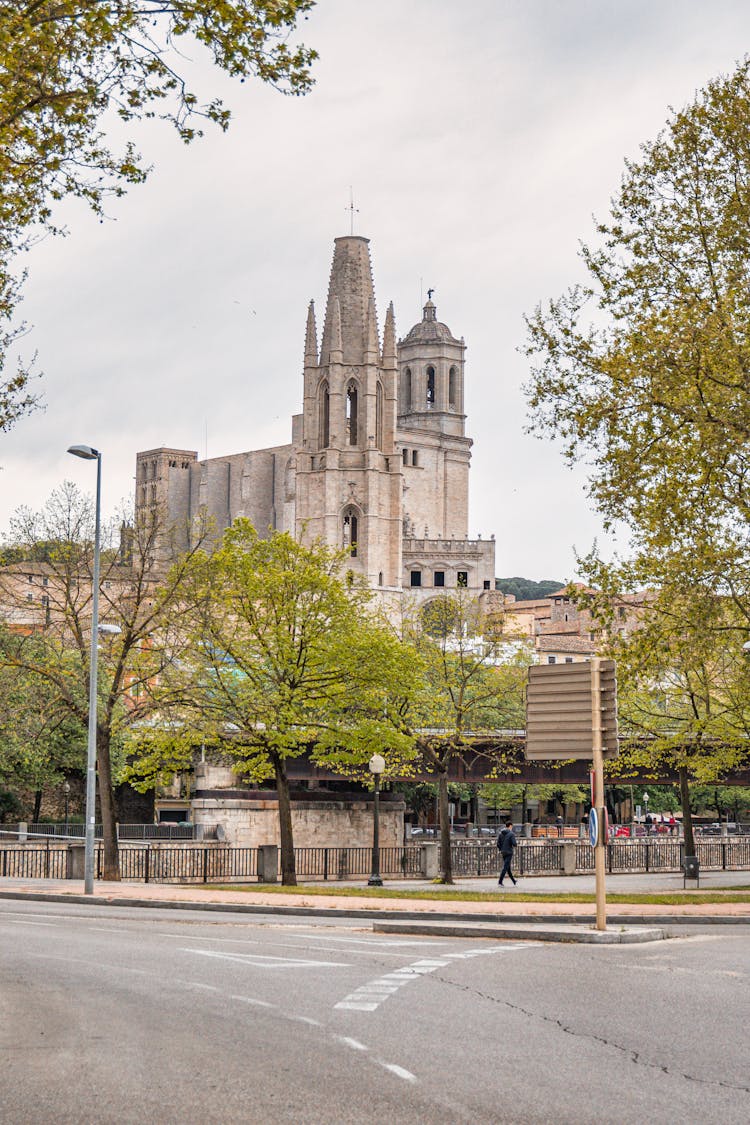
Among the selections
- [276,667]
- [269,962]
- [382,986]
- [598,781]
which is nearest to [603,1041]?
[382,986]

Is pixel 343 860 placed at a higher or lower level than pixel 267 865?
lower

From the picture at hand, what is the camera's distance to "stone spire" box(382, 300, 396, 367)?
458 ft

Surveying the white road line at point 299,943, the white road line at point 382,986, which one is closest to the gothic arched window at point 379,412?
the white road line at point 299,943

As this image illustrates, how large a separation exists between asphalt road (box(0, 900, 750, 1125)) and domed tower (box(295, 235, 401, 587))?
11751 cm

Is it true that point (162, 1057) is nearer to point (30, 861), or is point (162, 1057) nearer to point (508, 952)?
point (508, 952)

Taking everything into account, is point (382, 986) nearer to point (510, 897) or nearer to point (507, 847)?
point (510, 897)

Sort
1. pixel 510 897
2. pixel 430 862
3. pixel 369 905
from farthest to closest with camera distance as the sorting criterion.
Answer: pixel 430 862 < pixel 510 897 < pixel 369 905

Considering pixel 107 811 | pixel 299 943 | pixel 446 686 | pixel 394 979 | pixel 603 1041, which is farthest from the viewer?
pixel 446 686

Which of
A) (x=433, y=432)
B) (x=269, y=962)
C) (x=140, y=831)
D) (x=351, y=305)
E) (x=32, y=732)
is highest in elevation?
(x=351, y=305)

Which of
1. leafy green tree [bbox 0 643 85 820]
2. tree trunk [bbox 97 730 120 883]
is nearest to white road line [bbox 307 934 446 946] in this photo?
leafy green tree [bbox 0 643 85 820]

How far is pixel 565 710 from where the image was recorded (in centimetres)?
1986

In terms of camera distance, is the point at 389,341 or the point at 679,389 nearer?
the point at 679,389

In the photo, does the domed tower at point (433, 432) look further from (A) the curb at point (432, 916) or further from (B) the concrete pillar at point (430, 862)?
(A) the curb at point (432, 916)

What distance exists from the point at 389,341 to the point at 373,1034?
436ft
